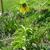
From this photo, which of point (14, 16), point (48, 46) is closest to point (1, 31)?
point (14, 16)

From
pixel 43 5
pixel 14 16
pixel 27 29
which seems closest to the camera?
pixel 27 29

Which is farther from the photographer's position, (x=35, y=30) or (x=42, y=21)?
(x=42, y=21)

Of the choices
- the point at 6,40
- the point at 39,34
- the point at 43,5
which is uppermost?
the point at 43,5

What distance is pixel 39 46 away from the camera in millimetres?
3715

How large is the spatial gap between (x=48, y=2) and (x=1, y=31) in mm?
1196

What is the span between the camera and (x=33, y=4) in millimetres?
3943

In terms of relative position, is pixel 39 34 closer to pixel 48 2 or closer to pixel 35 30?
pixel 35 30

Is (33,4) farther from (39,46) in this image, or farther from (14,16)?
(14,16)

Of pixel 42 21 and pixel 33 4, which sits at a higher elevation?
pixel 33 4

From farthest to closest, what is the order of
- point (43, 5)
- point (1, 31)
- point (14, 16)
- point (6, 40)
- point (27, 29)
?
point (14, 16)
point (1, 31)
point (6, 40)
point (43, 5)
point (27, 29)

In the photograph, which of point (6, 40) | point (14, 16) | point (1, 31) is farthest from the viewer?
point (14, 16)

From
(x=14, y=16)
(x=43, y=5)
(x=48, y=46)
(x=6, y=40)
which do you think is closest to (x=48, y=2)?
(x=43, y=5)

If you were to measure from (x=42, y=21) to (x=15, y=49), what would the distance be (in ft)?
Result: 3.69

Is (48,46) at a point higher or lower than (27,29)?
lower
